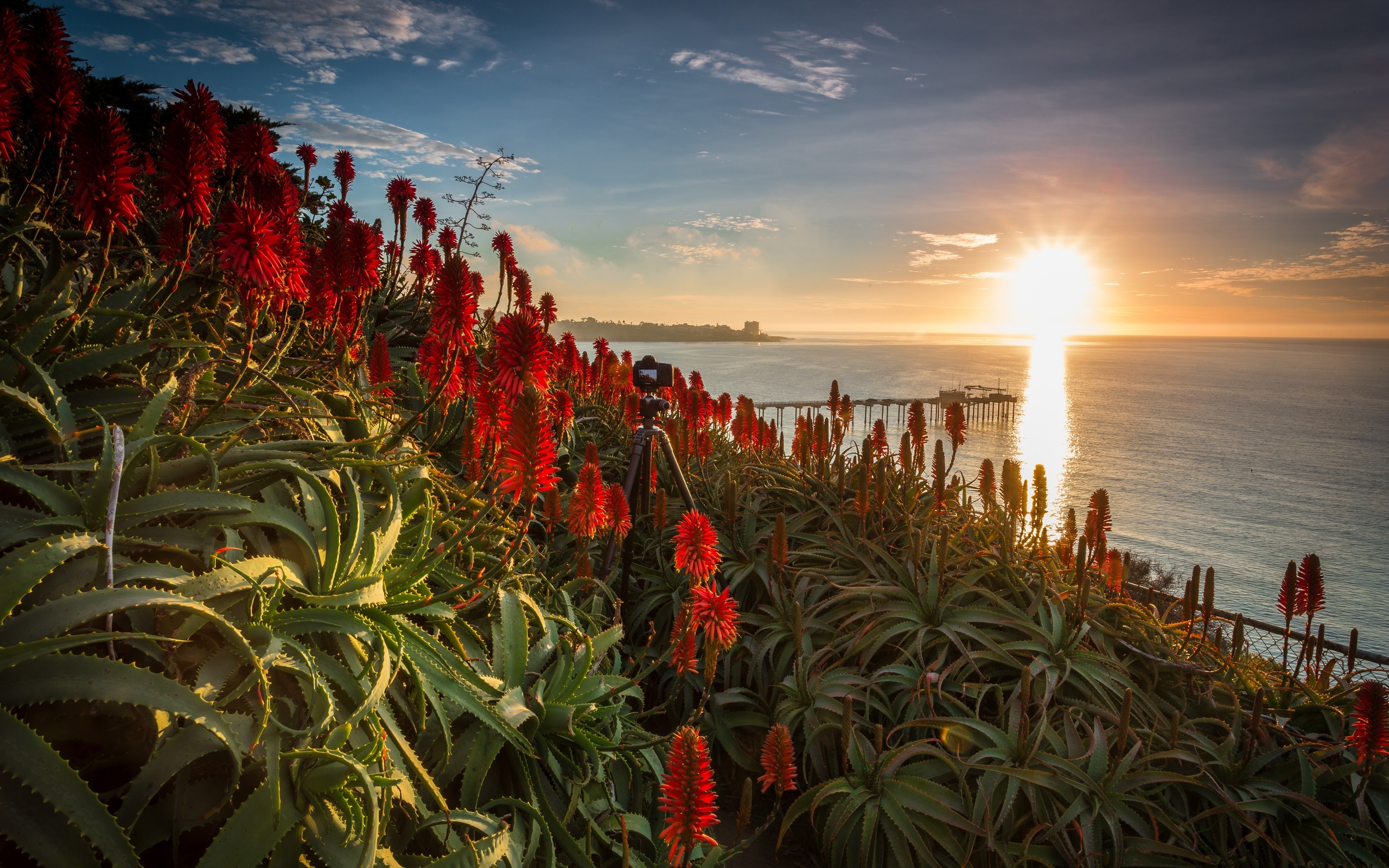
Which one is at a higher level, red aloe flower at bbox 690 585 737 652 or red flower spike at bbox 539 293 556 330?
red flower spike at bbox 539 293 556 330

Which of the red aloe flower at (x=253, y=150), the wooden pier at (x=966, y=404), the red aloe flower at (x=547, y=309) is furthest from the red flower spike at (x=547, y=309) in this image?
the wooden pier at (x=966, y=404)

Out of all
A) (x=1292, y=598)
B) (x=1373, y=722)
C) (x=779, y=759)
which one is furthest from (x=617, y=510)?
(x=1292, y=598)

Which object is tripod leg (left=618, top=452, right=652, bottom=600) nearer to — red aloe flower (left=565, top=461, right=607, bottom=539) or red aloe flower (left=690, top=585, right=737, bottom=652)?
red aloe flower (left=565, top=461, right=607, bottom=539)

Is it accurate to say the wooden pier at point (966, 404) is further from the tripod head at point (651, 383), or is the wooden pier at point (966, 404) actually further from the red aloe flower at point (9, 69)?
the red aloe flower at point (9, 69)

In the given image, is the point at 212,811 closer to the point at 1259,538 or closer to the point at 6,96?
the point at 6,96

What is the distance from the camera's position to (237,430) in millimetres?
1733

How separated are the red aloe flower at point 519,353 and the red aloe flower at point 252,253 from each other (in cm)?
66

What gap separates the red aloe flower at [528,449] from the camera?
5.82 feet

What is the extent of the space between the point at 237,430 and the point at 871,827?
296cm

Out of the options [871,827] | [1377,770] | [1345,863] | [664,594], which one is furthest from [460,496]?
[1377,770]

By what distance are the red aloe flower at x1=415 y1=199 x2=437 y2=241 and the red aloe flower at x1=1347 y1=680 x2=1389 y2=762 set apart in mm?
5821

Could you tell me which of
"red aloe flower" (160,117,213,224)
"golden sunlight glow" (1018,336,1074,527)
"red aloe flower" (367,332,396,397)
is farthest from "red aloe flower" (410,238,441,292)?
"golden sunlight glow" (1018,336,1074,527)

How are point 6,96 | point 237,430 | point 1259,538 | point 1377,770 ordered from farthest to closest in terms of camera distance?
1. point 1259,538
2. point 1377,770
3. point 6,96
4. point 237,430

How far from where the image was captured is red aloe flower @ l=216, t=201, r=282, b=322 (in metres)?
1.73
